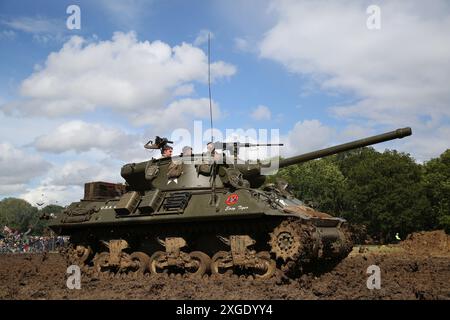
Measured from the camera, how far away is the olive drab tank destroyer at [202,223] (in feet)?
40.6

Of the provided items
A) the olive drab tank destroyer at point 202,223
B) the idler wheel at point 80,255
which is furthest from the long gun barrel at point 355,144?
the idler wheel at point 80,255

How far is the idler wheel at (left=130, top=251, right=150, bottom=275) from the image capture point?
47.6 ft

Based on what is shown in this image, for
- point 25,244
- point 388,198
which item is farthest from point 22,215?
point 388,198

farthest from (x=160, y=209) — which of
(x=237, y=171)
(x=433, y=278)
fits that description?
(x=433, y=278)

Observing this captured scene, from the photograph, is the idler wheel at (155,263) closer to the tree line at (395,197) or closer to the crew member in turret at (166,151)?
the crew member in turret at (166,151)

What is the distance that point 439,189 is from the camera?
50625 mm

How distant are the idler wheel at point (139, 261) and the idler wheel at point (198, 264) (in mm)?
1568

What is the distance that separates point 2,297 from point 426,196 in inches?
1927

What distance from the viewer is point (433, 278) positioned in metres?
12.9

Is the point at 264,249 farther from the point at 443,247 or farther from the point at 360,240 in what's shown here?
the point at 443,247

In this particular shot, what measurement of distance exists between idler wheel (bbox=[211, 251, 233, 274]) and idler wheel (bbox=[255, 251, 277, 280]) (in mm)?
884

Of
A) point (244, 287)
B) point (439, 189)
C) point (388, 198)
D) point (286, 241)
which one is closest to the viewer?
point (244, 287)

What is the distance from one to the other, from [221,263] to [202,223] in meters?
1.20

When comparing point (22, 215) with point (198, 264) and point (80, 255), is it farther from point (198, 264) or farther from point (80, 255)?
point (198, 264)
